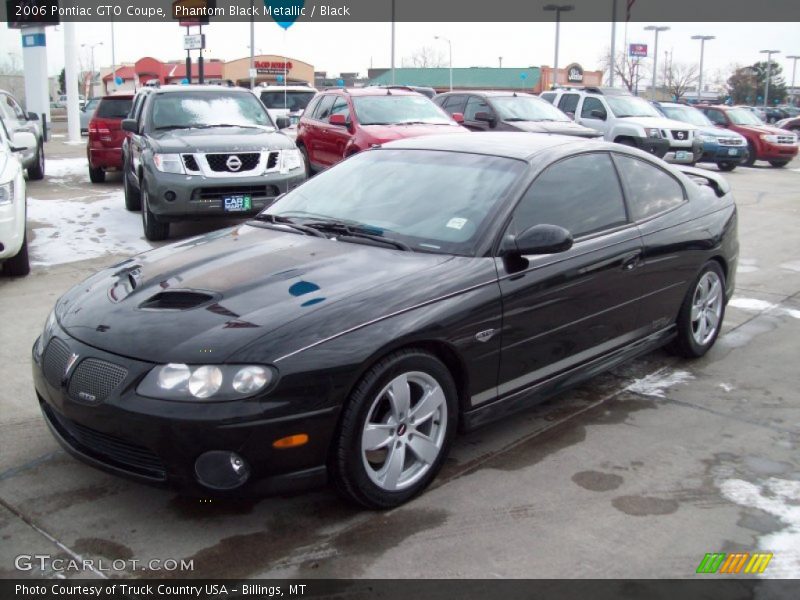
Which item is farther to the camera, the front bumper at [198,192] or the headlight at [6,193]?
the front bumper at [198,192]

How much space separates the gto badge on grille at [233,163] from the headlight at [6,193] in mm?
2408

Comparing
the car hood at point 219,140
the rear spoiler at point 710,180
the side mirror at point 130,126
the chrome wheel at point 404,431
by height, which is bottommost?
the chrome wheel at point 404,431

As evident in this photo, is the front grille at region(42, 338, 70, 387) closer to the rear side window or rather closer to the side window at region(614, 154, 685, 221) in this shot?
the side window at region(614, 154, 685, 221)

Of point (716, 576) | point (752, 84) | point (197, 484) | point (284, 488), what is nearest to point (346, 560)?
point (284, 488)

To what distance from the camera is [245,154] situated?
9.16 m

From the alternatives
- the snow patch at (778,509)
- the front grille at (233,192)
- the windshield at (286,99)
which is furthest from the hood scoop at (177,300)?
the windshield at (286,99)

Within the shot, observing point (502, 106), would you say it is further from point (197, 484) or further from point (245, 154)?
Result: point (197, 484)

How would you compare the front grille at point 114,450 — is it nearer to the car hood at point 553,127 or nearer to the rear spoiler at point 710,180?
the rear spoiler at point 710,180

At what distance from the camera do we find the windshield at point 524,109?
15.5 m

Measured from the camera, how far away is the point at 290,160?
945cm

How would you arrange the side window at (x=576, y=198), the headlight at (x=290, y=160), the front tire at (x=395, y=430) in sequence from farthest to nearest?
1. the headlight at (x=290, y=160)
2. the side window at (x=576, y=198)
3. the front tire at (x=395, y=430)

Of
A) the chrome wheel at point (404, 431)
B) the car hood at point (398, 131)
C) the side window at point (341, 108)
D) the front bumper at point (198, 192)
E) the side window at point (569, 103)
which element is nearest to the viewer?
the chrome wheel at point (404, 431)

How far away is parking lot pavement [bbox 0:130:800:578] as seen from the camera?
3.19 metres

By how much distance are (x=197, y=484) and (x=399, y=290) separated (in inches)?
45.1
